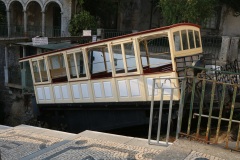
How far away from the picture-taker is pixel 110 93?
9.91 meters

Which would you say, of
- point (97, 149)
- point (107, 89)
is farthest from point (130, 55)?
point (97, 149)

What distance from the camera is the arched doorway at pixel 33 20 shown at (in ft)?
68.6

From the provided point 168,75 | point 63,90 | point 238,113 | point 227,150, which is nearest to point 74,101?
point 63,90

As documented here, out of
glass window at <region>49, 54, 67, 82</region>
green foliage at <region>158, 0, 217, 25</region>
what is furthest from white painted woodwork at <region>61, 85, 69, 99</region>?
green foliage at <region>158, 0, 217, 25</region>

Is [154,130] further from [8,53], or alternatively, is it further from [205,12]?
[8,53]

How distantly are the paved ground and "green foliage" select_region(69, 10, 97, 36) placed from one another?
1077 cm

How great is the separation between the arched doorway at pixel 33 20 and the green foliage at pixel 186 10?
10159 mm

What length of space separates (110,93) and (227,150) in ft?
18.1

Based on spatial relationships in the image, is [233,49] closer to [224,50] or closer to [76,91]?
[224,50]

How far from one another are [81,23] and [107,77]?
334 inches

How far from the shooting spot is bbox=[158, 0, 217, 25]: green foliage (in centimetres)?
1344

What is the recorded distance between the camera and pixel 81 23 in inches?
685

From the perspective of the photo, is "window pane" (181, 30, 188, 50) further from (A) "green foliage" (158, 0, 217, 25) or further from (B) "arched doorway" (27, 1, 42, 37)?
(B) "arched doorway" (27, 1, 42, 37)

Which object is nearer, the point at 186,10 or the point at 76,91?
the point at 76,91
